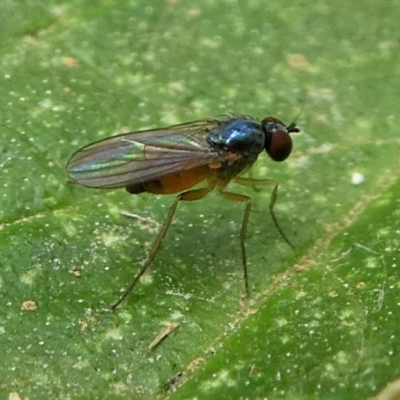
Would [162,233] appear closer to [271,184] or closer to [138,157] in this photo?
[138,157]

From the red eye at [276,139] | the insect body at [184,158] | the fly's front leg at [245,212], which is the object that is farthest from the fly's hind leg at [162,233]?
the red eye at [276,139]

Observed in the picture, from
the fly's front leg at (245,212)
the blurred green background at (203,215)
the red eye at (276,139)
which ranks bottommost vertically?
the fly's front leg at (245,212)

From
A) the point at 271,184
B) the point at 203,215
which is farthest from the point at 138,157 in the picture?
the point at 271,184

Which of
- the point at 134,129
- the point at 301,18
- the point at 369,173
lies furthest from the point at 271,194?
the point at 301,18

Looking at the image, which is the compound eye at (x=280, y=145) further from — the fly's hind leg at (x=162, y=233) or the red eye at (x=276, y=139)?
the fly's hind leg at (x=162, y=233)

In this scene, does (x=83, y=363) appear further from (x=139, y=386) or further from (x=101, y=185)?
(x=101, y=185)

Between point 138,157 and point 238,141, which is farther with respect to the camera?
point 238,141

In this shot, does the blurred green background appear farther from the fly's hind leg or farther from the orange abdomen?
the orange abdomen
